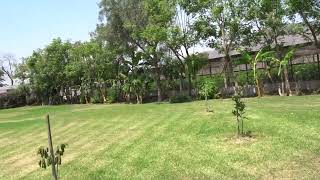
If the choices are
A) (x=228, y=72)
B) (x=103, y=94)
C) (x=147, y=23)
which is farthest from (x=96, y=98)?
(x=228, y=72)

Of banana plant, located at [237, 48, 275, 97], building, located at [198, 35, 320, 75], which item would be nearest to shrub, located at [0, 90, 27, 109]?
building, located at [198, 35, 320, 75]

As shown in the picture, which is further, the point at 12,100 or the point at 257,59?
the point at 12,100

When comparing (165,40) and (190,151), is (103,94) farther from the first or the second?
(190,151)

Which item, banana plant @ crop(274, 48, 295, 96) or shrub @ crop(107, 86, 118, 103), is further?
shrub @ crop(107, 86, 118, 103)

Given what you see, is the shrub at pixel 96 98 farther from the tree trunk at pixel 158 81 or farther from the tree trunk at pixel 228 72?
the tree trunk at pixel 228 72

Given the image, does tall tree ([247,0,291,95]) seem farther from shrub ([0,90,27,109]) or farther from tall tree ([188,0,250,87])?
shrub ([0,90,27,109])

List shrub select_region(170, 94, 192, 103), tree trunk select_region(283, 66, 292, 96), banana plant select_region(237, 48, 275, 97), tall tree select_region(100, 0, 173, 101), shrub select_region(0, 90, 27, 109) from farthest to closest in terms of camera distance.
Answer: shrub select_region(0, 90, 27, 109) < tall tree select_region(100, 0, 173, 101) < shrub select_region(170, 94, 192, 103) < tree trunk select_region(283, 66, 292, 96) < banana plant select_region(237, 48, 275, 97)

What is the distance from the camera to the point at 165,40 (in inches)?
1474

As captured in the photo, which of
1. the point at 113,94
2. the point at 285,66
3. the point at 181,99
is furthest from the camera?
the point at 113,94

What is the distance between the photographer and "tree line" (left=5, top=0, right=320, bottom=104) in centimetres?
3384

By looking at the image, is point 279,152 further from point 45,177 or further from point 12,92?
point 12,92

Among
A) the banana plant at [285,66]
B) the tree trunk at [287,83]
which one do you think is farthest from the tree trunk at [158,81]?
the tree trunk at [287,83]

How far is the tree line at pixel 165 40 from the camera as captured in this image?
33.8 m

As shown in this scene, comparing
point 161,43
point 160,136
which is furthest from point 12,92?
point 160,136
